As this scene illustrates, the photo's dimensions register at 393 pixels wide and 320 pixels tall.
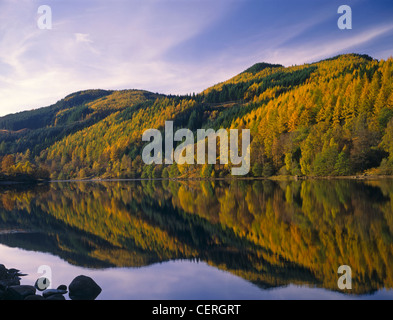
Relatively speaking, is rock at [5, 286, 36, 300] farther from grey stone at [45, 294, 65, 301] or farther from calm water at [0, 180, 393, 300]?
calm water at [0, 180, 393, 300]

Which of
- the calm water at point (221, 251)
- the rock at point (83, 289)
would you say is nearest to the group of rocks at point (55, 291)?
the rock at point (83, 289)

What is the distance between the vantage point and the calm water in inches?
424

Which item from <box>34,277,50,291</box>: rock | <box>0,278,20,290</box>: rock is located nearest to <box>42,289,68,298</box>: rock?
<box>34,277,50,291</box>: rock

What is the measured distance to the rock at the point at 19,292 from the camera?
9.98 metres

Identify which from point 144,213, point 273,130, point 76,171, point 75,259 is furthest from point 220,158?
point 76,171

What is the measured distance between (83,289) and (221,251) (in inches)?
271

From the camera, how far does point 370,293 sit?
9.48m

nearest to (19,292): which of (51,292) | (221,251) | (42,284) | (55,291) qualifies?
(51,292)

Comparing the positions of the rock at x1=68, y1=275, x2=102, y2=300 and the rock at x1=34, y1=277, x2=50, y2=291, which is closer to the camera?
the rock at x1=68, y1=275, x2=102, y2=300

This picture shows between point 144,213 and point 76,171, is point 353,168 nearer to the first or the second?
point 144,213

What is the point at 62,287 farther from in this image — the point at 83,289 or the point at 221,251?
the point at 221,251

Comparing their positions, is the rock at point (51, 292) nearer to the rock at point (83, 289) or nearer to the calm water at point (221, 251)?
the rock at point (83, 289)

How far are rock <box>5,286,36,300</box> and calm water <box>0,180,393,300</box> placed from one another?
1.69 metres

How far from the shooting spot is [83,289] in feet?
35.6
